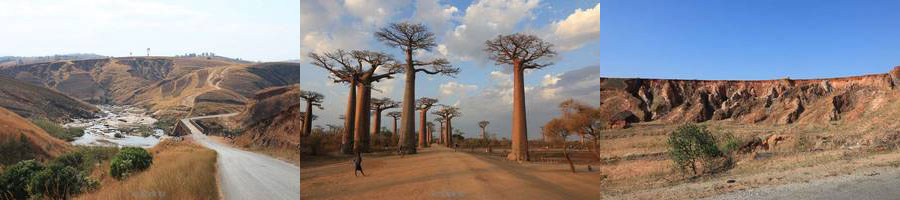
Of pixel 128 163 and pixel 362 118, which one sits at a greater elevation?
pixel 362 118

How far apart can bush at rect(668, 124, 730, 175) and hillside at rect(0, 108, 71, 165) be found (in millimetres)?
56664

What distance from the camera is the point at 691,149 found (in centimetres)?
2211

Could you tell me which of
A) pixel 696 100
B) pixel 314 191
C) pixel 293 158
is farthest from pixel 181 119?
pixel 696 100

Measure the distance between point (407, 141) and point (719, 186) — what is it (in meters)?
13.1

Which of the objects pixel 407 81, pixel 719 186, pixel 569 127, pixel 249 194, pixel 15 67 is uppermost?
pixel 15 67

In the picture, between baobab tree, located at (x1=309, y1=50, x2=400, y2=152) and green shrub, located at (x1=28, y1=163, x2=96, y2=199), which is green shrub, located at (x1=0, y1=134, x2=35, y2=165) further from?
baobab tree, located at (x1=309, y1=50, x2=400, y2=152)

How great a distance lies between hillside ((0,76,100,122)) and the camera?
64.6m

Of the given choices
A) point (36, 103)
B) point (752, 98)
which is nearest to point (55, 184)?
point (36, 103)

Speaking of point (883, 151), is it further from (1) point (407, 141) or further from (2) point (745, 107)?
(2) point (745, 107)

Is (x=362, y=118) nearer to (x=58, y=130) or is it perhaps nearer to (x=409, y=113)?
(x=409, y=113)

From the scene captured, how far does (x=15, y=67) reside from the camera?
10300cm

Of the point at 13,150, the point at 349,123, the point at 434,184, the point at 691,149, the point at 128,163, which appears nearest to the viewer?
the point at 434,184

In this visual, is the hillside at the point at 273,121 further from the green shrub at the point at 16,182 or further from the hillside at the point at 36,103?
the hillside at the point at 36,103

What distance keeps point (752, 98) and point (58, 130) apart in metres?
101
